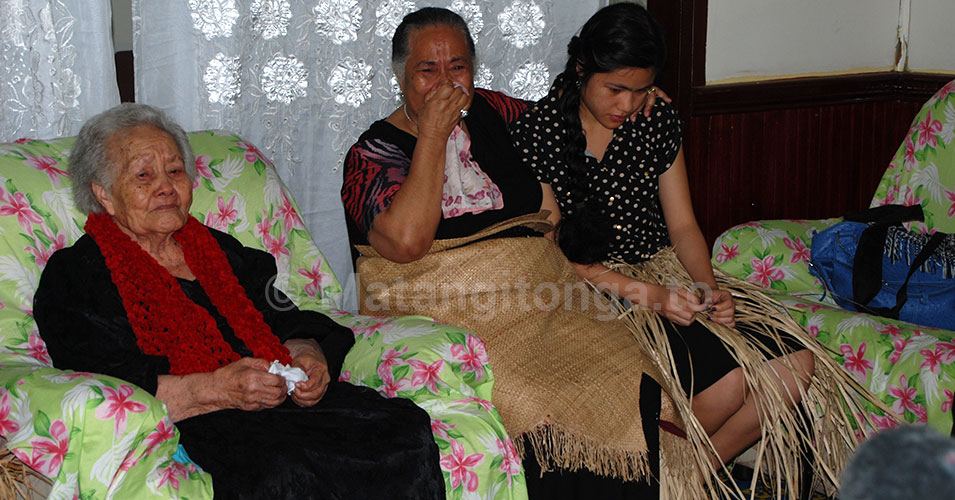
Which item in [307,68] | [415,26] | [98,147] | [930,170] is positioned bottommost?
[930,170]

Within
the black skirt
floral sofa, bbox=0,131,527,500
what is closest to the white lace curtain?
floral sofa, bbox=0,131,527,500

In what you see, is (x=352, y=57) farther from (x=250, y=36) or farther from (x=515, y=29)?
(x=515, y=29)

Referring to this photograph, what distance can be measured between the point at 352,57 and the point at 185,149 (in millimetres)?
831

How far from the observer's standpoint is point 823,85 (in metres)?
3.29

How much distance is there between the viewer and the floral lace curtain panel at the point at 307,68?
247cm

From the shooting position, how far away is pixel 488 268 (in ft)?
6.81

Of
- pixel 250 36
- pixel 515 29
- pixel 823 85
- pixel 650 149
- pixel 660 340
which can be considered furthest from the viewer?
pixel 823 85

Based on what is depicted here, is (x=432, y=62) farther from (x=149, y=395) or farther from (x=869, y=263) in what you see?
(x=869, y=263)

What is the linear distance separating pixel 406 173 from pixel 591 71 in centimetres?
→ 52

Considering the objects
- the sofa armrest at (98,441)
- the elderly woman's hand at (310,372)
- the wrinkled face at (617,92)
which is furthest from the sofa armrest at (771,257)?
the sofa armrest at (98,441)

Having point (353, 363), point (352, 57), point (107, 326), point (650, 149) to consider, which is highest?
point (352, 57)

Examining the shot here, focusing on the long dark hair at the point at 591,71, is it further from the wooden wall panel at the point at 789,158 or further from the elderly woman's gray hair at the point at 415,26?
the wooden wall panel at the point at 789,158

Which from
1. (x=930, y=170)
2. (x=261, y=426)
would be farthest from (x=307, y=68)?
(x=930, y=170)

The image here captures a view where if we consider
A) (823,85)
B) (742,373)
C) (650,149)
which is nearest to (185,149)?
(650,149)
